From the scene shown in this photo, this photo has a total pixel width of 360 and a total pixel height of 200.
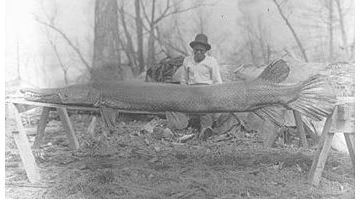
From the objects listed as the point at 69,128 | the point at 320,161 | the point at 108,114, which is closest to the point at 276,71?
the point at 320,161

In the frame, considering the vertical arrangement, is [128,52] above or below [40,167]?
above

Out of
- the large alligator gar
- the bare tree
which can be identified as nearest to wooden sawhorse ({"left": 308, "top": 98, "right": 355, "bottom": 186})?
the large alligator gar

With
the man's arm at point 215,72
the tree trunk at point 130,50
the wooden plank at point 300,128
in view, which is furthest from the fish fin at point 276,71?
the tree trunk at point 130,50

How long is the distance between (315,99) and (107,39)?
142 inches

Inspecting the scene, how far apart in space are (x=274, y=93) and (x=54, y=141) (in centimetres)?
342

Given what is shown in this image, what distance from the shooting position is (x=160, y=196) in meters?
4.50

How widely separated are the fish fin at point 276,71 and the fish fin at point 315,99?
0.74 ft

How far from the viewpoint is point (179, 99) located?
15.4 ft

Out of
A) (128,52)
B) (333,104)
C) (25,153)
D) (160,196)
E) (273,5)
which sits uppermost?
(273,5)

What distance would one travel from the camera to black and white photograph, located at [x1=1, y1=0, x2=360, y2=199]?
15.3 feet

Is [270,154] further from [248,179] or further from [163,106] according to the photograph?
[163,106]

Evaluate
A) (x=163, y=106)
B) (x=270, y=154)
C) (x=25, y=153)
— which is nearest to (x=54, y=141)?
(x=25, y=153)

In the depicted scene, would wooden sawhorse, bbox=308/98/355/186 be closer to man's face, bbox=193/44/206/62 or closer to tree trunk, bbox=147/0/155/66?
man's face, bbox=193/44/206/62

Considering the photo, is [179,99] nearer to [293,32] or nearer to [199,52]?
[199,52]
